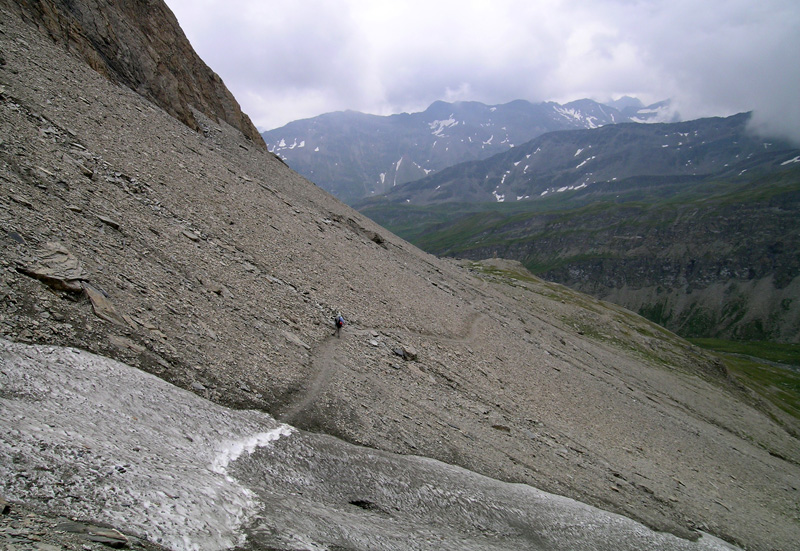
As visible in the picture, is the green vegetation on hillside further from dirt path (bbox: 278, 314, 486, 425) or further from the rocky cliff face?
the rocky cliff face

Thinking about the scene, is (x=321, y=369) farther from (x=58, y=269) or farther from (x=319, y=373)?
(x=58, y=269)

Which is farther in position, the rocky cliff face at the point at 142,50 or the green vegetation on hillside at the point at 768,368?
the green vegetation on hillside at the point at 768,368

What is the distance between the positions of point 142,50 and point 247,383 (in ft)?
140

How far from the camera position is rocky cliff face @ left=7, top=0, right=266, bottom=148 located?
36.0 m

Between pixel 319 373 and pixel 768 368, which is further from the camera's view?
pixel 768 368

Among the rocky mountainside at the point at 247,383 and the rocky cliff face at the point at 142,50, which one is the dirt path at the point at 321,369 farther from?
the rocky cliff face at the point at 142,50

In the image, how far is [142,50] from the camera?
148 ft

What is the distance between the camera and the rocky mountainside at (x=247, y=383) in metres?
11.6

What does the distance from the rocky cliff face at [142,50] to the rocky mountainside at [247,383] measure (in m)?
0.74

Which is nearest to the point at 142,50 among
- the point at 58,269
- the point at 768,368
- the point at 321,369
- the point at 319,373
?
the point at 58,269

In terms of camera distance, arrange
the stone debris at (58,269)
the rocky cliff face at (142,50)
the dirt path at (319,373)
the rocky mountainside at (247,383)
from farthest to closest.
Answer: the rocky cliff face at (142,50) → the dirt path at (319,373) → the stone debris at (58,269) → the rocky mountainside at (247,383)

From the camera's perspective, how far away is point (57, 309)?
1527 centimetres

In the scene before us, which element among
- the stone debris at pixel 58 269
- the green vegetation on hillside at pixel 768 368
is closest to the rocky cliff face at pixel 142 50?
the stone debris at pixel 58 269

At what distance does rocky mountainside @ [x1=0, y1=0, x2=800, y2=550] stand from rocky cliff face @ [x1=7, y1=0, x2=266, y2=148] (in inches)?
29.0
